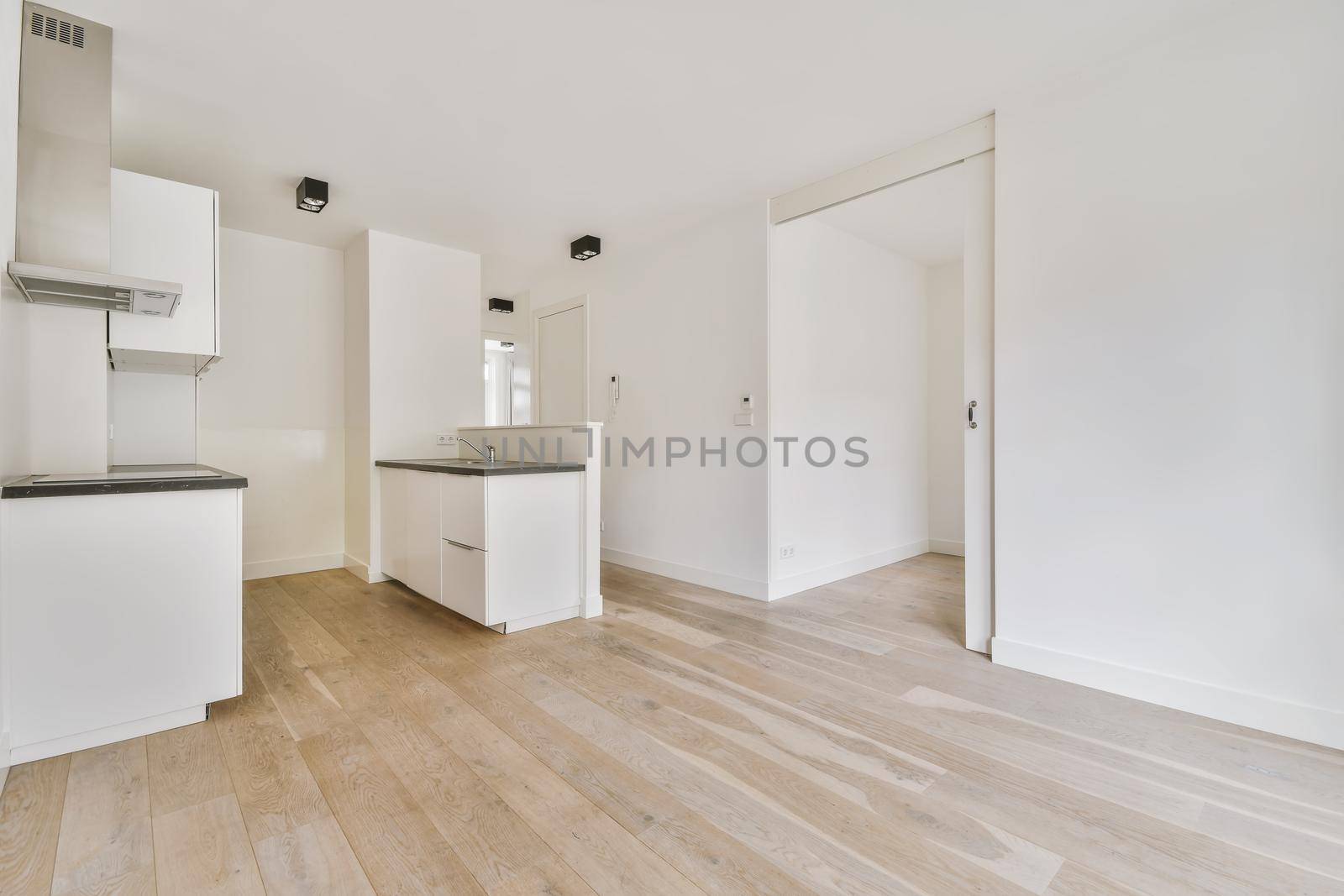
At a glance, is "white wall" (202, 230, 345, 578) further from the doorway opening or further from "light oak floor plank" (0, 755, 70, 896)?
"light oak floor plank" (0, 755, 70, 896)

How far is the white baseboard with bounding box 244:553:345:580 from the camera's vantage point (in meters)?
4.25

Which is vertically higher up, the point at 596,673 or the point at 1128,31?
the point at 1128,31

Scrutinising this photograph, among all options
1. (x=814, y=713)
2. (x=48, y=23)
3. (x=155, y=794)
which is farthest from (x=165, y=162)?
(x=814, y=713)

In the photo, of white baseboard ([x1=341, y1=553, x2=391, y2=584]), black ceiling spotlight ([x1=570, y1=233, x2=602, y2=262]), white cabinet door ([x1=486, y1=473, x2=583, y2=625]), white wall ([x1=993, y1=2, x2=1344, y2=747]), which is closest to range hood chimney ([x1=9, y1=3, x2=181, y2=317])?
white cabinet door ([x1=486, y1=473, x2=583, y2=625])

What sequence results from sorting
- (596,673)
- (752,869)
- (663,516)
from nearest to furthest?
1. (752,869)
2. (596,673)
3. (663,516)

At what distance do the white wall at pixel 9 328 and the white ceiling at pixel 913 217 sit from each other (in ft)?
11.1

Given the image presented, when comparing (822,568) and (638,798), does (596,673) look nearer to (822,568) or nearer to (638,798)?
(638,798)

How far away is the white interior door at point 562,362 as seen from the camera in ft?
17.0

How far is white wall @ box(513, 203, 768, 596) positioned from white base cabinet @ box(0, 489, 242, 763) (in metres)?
2.62

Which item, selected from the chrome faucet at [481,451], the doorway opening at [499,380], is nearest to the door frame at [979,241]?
the chrome faucet at [481,451]

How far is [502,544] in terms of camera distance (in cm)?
306

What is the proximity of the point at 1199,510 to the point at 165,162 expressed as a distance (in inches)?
197

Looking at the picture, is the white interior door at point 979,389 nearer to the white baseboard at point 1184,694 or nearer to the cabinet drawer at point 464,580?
the white baseboard at point 1184,694

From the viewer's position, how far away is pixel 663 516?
14.5 ft
